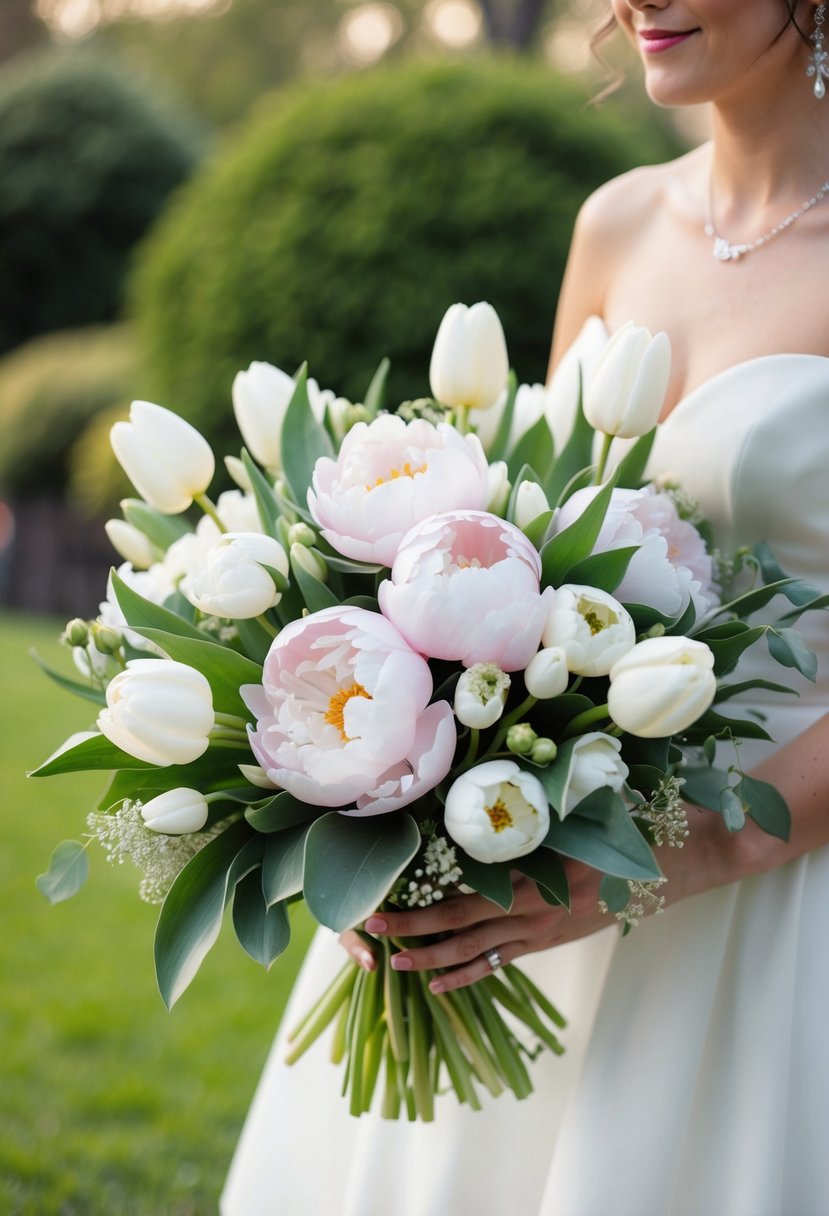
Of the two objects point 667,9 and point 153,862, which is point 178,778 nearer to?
point 153,862

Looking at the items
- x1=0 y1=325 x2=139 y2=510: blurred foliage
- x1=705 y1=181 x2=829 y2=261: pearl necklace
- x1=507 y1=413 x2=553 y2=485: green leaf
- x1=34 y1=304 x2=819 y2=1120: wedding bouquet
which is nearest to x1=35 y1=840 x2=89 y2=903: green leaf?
x1=34 y1=304 x2=819 y2=1120: wedding bouquet

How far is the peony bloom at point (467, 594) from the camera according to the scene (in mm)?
1304

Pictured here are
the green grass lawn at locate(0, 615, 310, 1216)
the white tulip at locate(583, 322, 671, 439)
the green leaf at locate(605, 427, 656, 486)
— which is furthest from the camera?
the green grass lawn at locate(0, 615, 310, 1216)

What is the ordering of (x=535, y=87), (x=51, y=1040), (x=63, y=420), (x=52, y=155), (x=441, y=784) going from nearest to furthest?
(x=441, y=784)
(x=51, y=1040)
(x=535, y=87)
(x=63, y=420)
(x=52, y=155)

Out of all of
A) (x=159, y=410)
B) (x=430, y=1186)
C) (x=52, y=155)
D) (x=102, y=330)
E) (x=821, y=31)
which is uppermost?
(x=821, y=31)

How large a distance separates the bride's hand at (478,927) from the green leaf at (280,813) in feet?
0.58

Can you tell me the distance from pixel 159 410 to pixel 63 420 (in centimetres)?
990

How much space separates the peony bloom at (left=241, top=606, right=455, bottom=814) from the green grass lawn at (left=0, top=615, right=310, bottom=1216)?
179 cm

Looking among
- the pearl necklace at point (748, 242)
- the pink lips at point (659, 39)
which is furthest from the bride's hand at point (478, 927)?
the pink lips at point (659, 39)

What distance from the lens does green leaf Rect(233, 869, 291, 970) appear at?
4.56 feet

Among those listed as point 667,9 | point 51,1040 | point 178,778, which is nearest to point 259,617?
point 178,778

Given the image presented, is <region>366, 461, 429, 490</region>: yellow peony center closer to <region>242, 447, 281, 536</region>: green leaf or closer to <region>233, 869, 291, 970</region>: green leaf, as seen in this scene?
<region>242, 447, 281, 536</region>: green leaf

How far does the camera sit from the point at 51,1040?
345 centimetres

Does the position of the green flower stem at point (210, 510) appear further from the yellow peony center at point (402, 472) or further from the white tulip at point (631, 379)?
the white tulip at point (631, 379)
